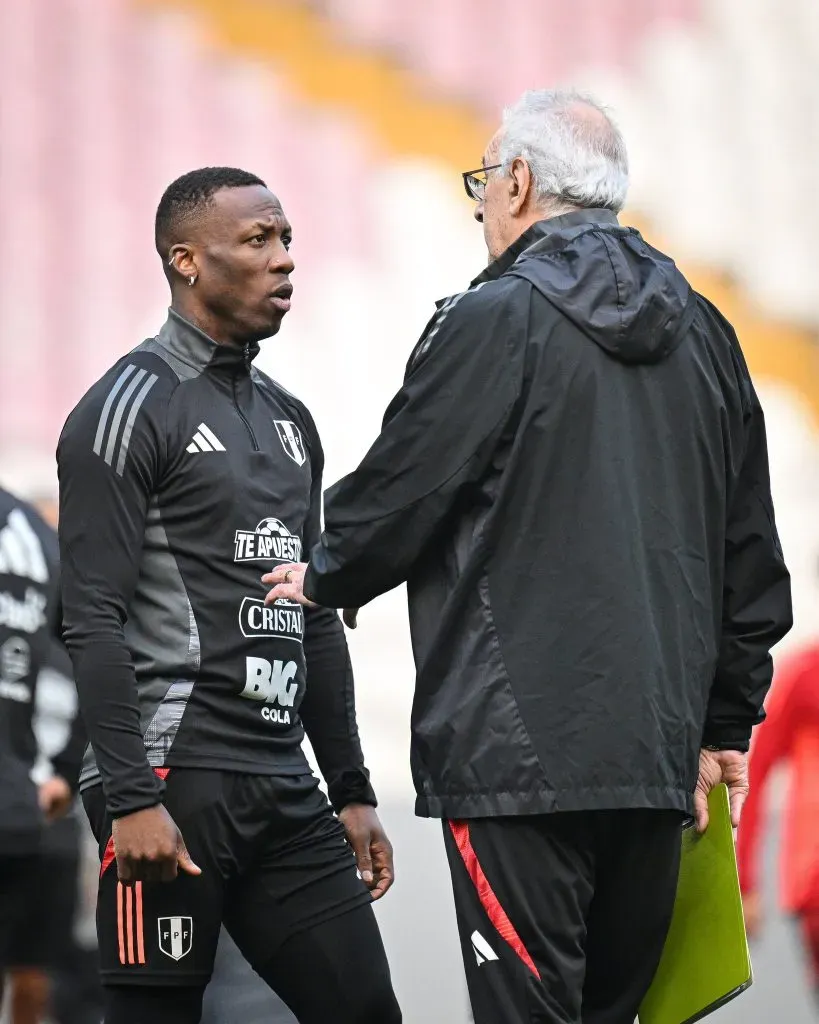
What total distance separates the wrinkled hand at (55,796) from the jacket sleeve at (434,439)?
2284mm

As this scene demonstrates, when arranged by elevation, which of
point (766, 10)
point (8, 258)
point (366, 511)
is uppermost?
point (766, 10)

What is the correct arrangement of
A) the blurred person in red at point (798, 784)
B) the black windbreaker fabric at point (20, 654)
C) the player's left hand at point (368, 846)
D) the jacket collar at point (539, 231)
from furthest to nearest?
the blurred person in red at point (798, 784), the black windbreaker fabric at point (20, 654), the player's left hand at point (368, 846), the jacket collar at point (539, 231)

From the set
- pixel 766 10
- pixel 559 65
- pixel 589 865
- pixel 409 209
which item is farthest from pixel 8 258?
pixel 589 865

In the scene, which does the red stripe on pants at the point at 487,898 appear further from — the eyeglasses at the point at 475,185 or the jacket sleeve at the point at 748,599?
the eyeglasses at the point at 475,185

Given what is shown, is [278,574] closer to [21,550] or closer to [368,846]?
[368,846]

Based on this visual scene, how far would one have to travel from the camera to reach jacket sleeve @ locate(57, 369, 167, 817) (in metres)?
2.34

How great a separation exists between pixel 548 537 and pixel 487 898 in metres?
0.46

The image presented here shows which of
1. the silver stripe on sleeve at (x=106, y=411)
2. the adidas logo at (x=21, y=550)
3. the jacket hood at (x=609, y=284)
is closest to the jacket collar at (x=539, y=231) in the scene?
the jacket hood at (x=609, y=284)

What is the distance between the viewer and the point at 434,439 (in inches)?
84.0

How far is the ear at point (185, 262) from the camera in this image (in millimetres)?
2662

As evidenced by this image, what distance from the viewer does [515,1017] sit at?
6.87 ft

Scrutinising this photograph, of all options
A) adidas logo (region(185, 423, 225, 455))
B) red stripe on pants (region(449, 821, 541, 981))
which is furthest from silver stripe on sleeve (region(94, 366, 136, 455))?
red stripe on pants (region(449, 821, 541, 981))

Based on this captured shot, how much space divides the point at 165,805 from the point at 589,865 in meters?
0.63

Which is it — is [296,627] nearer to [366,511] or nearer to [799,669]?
[366,511]
